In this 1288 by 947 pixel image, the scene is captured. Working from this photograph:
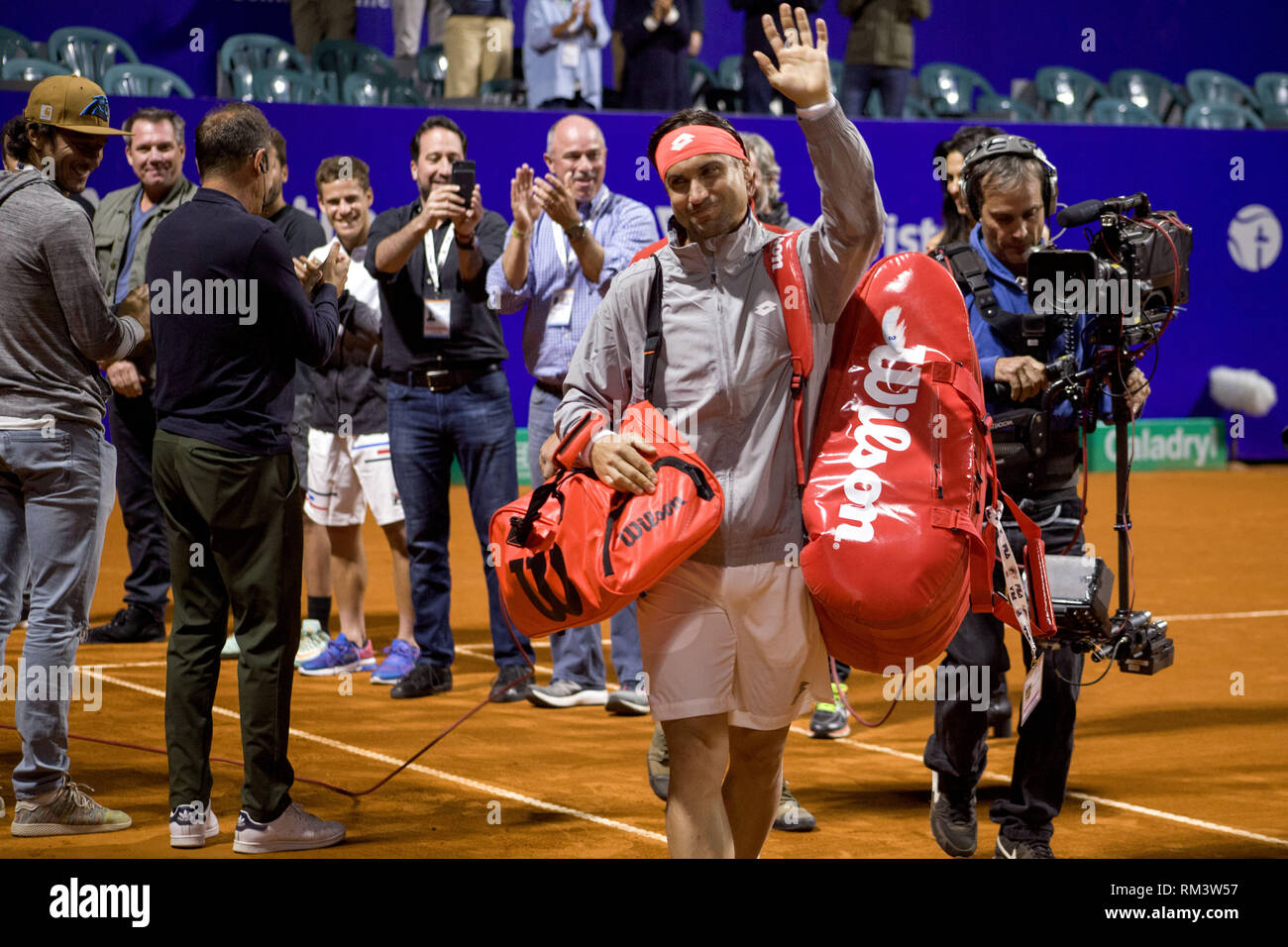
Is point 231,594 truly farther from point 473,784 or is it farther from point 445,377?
point 445,377

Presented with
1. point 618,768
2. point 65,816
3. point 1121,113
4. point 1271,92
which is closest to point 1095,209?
point 618,768

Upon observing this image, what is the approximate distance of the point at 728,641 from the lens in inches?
156

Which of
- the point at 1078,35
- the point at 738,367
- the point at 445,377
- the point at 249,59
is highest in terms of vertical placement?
the point at 1078,35

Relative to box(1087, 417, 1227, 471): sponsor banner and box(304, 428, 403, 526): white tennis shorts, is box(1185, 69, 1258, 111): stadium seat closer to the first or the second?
box(1087, 417, 1227, 471): sponsor banner

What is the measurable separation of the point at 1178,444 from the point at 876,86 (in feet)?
16.9

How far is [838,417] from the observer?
13.2 feet

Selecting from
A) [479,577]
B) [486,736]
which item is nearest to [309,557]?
[486,736]

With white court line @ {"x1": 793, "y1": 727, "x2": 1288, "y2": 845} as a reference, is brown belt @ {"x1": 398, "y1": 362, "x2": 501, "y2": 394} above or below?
above

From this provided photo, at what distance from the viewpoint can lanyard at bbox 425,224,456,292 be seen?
7.50 meters

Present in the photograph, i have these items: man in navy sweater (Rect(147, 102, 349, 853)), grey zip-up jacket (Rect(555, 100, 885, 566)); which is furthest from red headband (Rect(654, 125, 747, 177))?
man in navy sweater (Rect(147, 102, 349, 853))

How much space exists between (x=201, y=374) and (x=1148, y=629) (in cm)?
302

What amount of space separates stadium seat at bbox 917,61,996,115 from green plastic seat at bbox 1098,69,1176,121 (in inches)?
68.0

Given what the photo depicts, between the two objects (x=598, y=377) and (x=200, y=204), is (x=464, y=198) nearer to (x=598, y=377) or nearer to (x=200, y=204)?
(x=200, y=204)

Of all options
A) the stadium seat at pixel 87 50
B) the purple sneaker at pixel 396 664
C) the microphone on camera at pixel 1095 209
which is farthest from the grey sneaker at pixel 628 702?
the stadium seat at pixel 87 50
